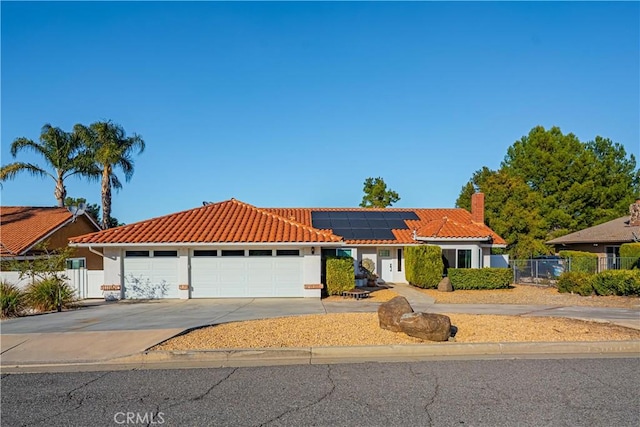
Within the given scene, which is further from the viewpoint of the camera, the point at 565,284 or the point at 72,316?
the point at 565,284

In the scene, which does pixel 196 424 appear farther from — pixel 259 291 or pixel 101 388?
pixel 259 291

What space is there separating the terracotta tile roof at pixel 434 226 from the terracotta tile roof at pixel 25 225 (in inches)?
539

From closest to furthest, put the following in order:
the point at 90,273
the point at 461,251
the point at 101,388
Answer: the point at 101,388, the point at 90,273, the point at 461,251

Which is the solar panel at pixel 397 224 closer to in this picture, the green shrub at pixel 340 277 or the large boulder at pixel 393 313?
the green shrub at pixel 340 277


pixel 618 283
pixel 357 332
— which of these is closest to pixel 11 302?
pixel 357 332

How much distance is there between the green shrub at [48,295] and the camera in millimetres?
16500

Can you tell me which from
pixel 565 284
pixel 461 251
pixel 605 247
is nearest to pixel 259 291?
pixel 461 251

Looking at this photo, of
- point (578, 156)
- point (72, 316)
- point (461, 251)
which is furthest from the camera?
point (578, 156)

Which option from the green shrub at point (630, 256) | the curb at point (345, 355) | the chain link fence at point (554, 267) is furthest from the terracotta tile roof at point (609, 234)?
the curb at point (345, 355)

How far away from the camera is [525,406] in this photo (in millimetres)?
6375

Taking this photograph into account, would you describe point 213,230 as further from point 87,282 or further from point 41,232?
point 41,232

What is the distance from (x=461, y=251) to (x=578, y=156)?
23.8 m

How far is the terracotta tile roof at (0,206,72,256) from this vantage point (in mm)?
23569

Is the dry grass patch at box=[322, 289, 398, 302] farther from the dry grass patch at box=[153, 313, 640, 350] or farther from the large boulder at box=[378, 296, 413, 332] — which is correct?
the large boulder at box=[378, 296, 413, 332]
